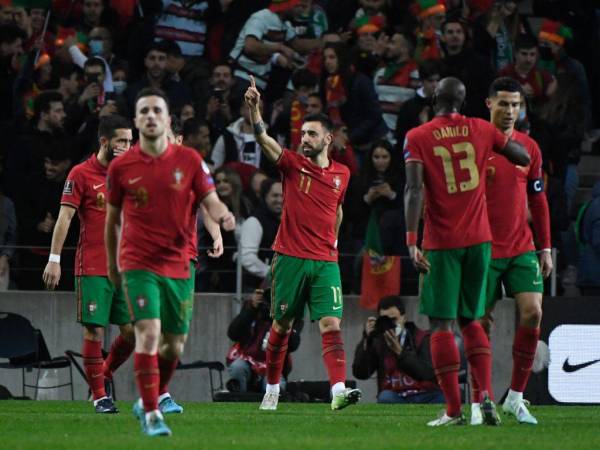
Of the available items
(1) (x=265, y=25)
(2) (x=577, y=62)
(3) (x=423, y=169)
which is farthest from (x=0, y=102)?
(3) (x=423, y=169)

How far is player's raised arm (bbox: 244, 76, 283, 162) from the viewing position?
13.7 m

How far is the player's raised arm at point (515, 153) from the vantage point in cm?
1185

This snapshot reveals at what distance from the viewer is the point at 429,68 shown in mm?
21141

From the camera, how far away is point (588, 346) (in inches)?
691

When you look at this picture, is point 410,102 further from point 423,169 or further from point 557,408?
point 423,169

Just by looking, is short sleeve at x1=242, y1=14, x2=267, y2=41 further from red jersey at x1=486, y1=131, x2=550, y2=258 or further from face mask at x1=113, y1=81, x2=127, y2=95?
red jersey at x1=486, y1=131, x2=550, y2=258

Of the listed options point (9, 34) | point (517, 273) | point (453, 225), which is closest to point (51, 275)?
point (453, 225)

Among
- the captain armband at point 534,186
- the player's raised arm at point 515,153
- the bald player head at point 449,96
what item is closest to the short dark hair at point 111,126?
A: the bald player head at point 449,96

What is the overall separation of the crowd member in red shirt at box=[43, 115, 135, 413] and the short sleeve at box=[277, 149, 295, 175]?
52.9 inches

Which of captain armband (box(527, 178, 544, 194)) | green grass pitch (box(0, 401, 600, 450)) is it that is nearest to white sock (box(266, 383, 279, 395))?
green grass pitch (box(0, 401, 600, 450))

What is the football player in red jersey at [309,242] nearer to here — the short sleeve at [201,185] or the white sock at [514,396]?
the white sock at [514,396]

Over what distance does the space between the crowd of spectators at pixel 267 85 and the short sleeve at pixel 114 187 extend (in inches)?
306

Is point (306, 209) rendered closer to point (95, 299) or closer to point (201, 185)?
point (95, 299)

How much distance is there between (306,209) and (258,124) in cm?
100
